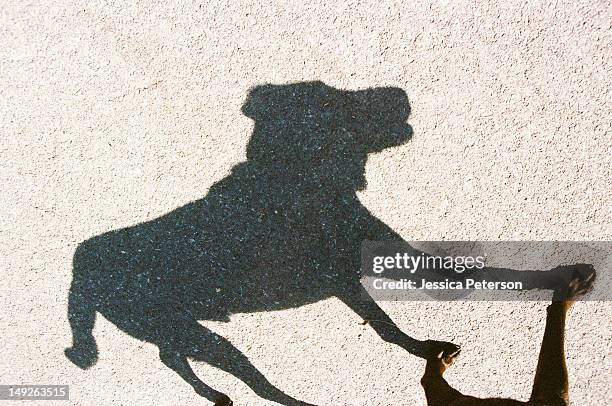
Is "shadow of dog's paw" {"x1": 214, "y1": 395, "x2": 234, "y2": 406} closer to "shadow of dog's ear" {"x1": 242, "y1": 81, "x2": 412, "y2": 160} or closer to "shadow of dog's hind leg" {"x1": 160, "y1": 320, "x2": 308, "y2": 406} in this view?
"shadow of dog's hind leg" {"x1": 160, "y1": 320, "x2": 308, "y2": 406}

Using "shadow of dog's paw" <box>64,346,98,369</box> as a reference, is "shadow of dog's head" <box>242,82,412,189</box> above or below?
above

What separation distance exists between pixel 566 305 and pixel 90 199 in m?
3.29

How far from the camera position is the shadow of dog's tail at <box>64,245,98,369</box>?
3.14m

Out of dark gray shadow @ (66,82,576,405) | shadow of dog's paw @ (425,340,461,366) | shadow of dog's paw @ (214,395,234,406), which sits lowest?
shadow of dog's paw @ (214,395,234,406)

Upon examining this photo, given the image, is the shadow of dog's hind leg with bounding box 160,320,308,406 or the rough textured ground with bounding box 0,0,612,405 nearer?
the rough textured ground with bounding box 0,0,612,405

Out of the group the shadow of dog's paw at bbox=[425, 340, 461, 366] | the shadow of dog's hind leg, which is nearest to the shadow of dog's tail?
the shadow of dog's hind leg

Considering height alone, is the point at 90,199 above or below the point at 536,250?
above

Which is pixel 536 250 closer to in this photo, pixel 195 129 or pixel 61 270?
pixel 195 129

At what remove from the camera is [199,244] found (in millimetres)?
3158

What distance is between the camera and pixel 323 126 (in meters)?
3.12

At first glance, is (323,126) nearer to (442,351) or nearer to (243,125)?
(243,125)

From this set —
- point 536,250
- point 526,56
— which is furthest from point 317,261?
point 526,56

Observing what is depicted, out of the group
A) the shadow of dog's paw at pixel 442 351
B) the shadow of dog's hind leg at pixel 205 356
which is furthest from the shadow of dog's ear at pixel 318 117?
the shadow of dog's paw at pixel 442 351

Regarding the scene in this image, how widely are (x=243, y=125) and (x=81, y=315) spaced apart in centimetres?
175
